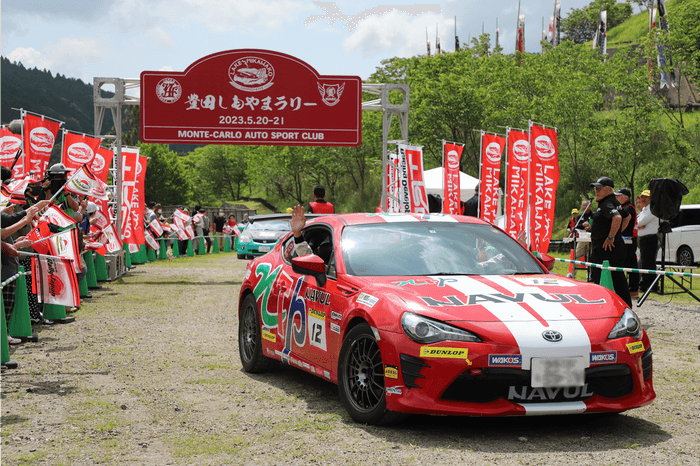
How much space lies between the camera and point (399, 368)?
4.81 metres

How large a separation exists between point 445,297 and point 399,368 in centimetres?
59

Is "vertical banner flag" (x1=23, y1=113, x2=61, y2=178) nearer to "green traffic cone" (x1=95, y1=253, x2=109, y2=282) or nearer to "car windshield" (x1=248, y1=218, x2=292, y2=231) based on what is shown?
"green traffic cone" (x1=95, y1=253, x2=109, y2=282)

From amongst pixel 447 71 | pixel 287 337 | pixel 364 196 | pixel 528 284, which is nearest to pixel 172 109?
pixel 287 337

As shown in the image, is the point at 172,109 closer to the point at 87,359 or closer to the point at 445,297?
the point at 87,359

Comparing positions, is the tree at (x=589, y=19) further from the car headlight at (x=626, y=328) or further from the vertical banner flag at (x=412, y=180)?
the car headlight at (x=626, y=328)

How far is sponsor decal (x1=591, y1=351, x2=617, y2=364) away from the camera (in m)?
4.78

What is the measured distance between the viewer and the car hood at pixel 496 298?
4.89 metres

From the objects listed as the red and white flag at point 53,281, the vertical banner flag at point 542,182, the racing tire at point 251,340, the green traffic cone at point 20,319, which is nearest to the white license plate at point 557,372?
the racing tire at point 251,340

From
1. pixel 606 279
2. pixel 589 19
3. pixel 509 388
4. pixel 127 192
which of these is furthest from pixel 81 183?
pixel 589 19

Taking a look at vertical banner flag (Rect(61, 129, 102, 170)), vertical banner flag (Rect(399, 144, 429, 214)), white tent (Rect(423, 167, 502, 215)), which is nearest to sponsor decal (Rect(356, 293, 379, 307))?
vertical banner flag (Rect(61, 129, 102, 170))

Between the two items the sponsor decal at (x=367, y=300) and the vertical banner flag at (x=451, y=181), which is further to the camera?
the vertical banner flag at (x=451, y=181)

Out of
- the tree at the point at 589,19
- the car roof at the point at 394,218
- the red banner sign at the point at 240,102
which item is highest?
the tree at the point at 589,19

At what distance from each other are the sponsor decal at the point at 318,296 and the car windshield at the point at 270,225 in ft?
65.4

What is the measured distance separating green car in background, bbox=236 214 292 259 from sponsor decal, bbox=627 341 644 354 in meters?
20.9
